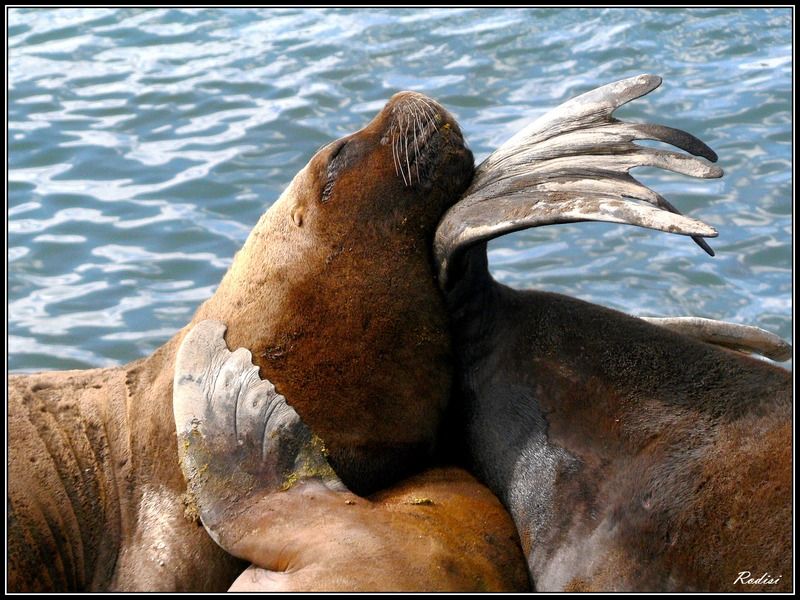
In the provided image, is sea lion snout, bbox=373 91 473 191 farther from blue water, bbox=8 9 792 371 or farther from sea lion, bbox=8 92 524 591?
blue water, bbox=8 9 792 371

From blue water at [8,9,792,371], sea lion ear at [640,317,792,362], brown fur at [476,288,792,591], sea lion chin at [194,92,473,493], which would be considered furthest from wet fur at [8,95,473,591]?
blue water at [8,9,792,371]

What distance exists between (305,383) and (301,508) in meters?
0.47

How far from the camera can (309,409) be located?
Result: 171 inches

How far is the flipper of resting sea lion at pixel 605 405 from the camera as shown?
3752 mm

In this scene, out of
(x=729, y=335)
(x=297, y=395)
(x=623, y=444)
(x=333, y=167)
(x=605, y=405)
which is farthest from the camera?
(x=729, y=335)

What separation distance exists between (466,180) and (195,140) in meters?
7.71

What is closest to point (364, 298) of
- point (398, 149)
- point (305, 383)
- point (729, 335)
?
point (305, 383)

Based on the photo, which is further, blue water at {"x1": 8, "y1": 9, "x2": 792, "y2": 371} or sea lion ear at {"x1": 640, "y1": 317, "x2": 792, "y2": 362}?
blue water at {"x1": 8, "y1": 9, "x2": 792, "y2": 371}

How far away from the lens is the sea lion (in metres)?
4.34

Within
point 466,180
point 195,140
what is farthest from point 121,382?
point 195,140

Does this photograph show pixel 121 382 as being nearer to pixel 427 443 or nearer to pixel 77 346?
pixel 427 443

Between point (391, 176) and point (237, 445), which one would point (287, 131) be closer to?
point (391, 176)

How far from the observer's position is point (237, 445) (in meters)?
4.27

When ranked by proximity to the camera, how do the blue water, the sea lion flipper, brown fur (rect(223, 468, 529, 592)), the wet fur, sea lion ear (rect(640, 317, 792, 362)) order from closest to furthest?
1. brown fur (rect(223, 468, 529, 592))
2. the sea lion flipper
3. the wet fur
4. sea lion ear (rect(640, 317, 792, 362))
5. the blue water
